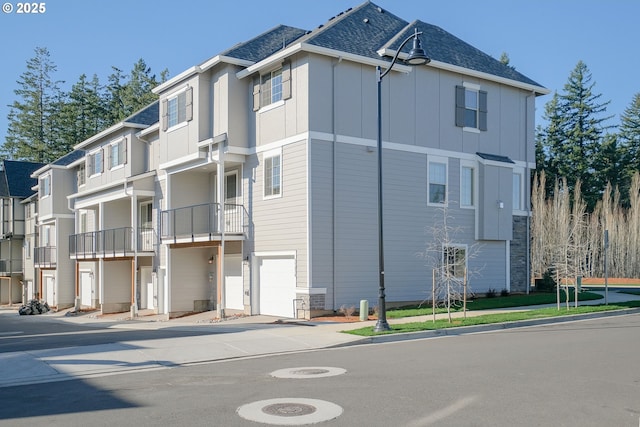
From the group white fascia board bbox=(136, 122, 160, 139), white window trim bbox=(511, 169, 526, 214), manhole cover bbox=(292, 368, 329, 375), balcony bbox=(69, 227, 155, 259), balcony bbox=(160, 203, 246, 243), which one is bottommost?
manhole cover bbox=(292, 368, 329, 375)

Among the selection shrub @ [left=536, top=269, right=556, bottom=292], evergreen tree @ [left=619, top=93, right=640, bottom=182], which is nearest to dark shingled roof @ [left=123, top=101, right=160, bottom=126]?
shrub @ [left=536, top=269, right=556, bottom=292]

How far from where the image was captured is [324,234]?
21.2 meters

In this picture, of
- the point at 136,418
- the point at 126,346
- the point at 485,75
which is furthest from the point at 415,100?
the point at 136,418

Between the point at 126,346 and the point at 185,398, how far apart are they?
6.50m

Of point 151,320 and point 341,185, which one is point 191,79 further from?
point 151,320

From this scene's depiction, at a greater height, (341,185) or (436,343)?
(341,185)

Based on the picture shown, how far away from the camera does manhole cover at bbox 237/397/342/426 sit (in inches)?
300

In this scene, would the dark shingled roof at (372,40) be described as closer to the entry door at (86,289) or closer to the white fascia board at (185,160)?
the white fascia board at (185,160)

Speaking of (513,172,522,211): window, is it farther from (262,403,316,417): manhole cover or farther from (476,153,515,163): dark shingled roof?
(262,403,316,417): manhole cover

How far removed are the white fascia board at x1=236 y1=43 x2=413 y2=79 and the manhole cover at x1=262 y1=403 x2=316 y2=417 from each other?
14.6 meters

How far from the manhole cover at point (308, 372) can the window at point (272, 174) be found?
37.7ft

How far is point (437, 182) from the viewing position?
24734 millimetres

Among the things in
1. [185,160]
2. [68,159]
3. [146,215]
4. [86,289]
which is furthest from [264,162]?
[68,159]

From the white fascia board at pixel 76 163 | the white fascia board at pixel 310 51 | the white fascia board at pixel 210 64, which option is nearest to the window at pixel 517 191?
the white fascia board at pixel 310 51
